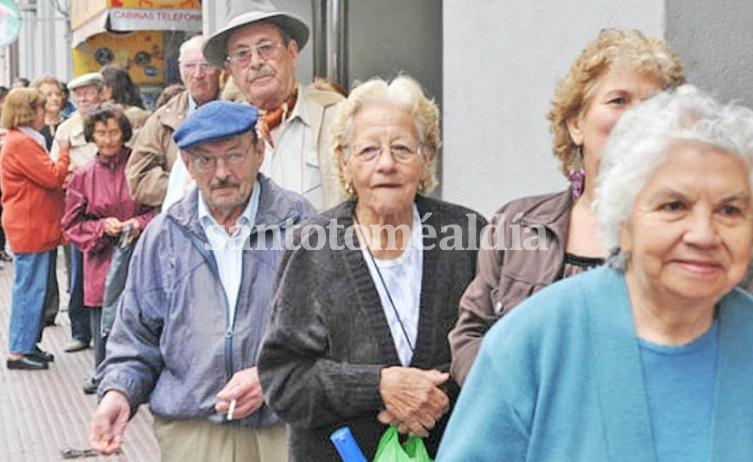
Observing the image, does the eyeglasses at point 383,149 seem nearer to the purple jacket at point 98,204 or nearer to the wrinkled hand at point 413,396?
the wrinkled hand at point 413,396

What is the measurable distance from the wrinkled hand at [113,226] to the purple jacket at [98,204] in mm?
49

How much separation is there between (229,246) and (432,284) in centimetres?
87

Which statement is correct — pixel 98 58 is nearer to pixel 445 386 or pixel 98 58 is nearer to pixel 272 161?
pixel 272 161

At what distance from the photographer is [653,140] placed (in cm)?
259

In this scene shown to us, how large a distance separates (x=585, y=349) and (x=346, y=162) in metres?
1.47

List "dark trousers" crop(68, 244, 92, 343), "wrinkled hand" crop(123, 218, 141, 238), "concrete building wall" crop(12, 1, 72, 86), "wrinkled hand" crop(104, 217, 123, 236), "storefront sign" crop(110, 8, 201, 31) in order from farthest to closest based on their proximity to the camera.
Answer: "concrete building wall" crop(12, 1, 72, 86) → "storefront sign" crop(110, 8, 201, 31) → "dark trousers" crop(68, 244, 92, 343) → "wrinkled hand" crop(104, 217, 123, 236) → "wrinkled hand" crop(123, 218, 141, 238)

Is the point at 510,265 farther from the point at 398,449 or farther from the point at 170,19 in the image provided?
the point at 170,19

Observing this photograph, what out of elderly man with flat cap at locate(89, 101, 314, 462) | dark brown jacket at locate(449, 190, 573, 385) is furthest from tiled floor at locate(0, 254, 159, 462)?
dark brown jacket at locate(449, 190, 573, 385)

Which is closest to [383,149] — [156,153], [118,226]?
[156,153]

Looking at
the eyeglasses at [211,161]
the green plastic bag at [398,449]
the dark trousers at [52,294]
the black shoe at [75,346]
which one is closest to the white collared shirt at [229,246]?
the eyeglasses at [211,161]

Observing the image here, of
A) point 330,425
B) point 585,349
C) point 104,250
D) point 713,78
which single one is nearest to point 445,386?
point 330,425

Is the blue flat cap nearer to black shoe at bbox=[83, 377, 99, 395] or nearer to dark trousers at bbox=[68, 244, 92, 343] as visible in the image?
black shoe at bbox=[83, 377, 99, 395]

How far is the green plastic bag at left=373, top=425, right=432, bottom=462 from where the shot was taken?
365cm

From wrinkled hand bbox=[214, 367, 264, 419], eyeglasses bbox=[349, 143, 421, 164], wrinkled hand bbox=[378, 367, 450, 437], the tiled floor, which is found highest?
eyeglasses bbox=[349, 143, 421, 164]
